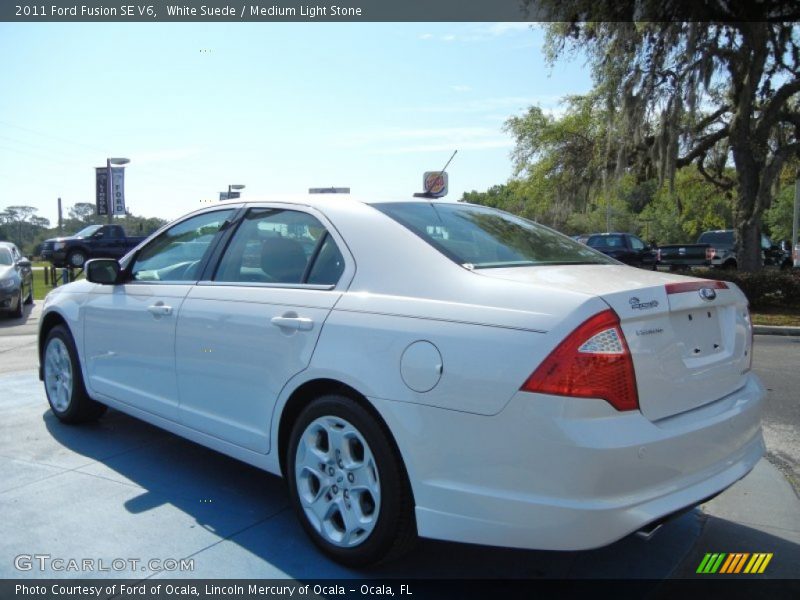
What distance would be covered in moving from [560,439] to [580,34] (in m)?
17.0

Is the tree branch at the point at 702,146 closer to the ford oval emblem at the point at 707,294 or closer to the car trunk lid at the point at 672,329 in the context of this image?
the car trunk lid at the point at 672,329

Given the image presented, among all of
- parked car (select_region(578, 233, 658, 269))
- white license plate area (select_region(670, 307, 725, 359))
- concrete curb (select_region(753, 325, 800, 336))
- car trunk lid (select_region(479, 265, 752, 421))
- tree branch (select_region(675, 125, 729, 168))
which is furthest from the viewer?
parked car (select_region(578, 233, 658, 269))

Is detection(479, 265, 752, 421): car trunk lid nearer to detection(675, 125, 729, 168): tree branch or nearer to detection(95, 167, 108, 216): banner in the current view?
detection(675, 125, 729, 168): tree branch

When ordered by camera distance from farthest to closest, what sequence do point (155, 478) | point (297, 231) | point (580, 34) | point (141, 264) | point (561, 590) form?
point (580, 34)
point (141, 264)
point (155, 478)
point (297, 231)
point (561, 590)

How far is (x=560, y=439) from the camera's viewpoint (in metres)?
2.29

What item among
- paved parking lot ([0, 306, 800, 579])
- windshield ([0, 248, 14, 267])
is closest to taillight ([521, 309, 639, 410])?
paved parking lot ([0, 306, 800, 579])

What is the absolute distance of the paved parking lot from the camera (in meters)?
2.98

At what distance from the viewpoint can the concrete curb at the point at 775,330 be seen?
38.7 feet

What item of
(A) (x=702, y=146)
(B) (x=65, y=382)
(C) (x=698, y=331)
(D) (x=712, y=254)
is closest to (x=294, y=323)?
(C) (x=698, y=331)

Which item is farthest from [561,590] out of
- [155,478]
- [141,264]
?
[141,264]

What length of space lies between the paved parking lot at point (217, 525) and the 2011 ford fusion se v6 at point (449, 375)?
0.33 meters

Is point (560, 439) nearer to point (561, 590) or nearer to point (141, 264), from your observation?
point (561, 590)

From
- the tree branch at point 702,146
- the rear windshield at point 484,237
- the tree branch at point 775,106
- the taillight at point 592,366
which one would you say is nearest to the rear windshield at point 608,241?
the tree branch at point 702,146

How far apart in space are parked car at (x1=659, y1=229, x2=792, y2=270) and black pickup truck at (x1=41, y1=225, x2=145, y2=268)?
2118cm
